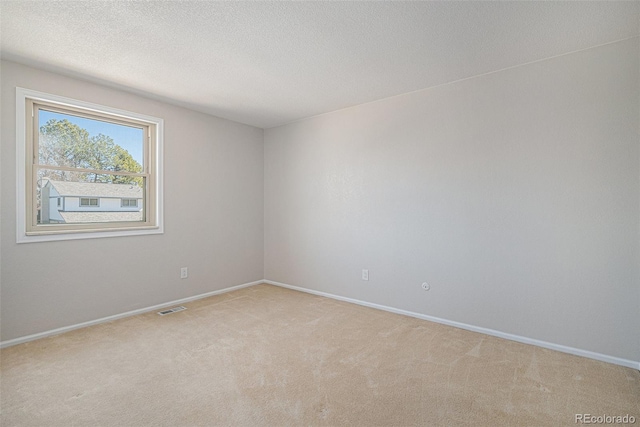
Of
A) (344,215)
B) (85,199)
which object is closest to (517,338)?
(344,215)

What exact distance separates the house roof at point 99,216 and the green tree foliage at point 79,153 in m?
0.35

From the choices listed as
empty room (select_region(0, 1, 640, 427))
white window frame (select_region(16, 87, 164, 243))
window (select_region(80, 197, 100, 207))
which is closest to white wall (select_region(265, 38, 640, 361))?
empty room (select_region(0, 1, 640, 427))

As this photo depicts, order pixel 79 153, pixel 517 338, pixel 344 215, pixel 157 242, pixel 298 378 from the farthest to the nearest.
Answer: pixel 344 215 → pixel 157 242 → pixel 79 153 → pixel 517 338 → pixel 298 378

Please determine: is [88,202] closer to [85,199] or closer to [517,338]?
[85,199]

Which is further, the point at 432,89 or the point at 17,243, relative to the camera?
the point at 432,89

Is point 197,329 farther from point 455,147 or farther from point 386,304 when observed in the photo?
point 455,147

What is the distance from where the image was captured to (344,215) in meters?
4.07

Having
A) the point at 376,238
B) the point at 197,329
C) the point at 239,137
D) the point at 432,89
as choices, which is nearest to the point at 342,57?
the point at 432,89

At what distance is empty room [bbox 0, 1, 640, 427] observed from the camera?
2.01 m

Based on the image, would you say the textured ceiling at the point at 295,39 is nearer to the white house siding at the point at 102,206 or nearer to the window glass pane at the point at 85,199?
the window glass pane at the point at 85,199

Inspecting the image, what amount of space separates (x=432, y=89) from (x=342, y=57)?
1.21 m

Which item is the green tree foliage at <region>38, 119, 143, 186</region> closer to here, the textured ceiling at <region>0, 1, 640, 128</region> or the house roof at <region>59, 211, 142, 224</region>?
the house roof at <region>59, 211, 142, 224</region>

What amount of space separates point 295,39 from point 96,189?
2.61 metres

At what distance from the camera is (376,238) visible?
12.3ft
